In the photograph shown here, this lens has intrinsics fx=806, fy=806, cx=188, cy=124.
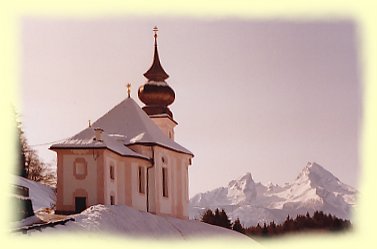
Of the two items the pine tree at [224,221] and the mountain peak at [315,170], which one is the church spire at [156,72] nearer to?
the pine tree at [224,221]

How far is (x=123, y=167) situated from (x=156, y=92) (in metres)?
10.3

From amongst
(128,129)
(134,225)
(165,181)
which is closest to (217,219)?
(165,181)

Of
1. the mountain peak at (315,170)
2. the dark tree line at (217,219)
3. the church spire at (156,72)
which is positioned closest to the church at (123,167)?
the dark tree line at (217,219)

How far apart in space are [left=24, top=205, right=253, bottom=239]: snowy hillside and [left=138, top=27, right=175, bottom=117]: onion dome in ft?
36.9

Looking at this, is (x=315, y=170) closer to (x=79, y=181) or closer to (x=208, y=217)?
(x=79, y=181)

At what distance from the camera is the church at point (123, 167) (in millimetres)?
22250

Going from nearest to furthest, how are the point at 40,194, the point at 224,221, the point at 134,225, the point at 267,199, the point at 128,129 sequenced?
the point at 134,225
the point at 128,129
the point at 224,221
the point at 40,194
the point at 267,199

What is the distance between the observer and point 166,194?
26375 millimetres

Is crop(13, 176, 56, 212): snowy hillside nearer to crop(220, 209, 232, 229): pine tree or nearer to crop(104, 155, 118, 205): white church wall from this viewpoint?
crop(220, 209, 232, 229): pine tree

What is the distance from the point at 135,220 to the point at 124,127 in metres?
7.11

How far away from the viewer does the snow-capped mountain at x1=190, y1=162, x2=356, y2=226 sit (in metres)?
35.2

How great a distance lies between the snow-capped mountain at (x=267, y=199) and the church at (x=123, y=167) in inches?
230

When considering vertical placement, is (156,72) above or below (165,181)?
above

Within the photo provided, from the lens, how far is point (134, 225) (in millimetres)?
18422
